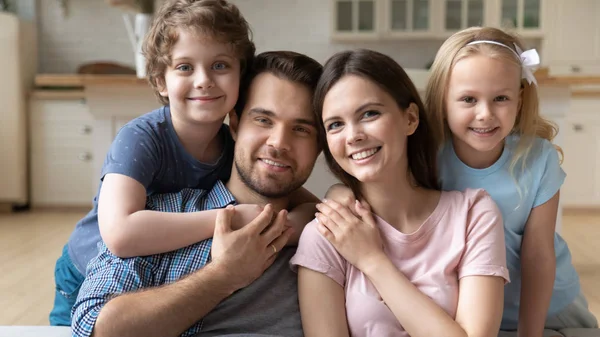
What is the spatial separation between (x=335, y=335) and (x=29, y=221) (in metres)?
4.41

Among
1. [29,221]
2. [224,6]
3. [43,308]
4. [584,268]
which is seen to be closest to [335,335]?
[224,6]

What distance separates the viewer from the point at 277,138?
1.39m

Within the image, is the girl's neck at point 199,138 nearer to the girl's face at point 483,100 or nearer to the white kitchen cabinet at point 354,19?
the girl's face at point 483,100

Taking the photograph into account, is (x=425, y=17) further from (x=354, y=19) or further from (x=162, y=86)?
(x=162, y=86)

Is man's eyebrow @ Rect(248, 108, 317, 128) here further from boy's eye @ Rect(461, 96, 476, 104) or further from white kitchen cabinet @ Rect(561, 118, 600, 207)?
white kitchen cabinet @ Rect(561, 118, 600, 207)

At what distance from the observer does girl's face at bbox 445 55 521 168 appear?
1.35 m

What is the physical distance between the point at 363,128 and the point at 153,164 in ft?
1.80

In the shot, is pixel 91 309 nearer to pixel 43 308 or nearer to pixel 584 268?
pixel 43 308

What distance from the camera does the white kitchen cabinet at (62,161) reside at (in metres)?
5.55

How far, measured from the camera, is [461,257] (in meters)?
1.24

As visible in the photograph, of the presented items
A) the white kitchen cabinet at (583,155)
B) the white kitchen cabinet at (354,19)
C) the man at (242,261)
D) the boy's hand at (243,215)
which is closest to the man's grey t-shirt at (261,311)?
the man at (242,261)

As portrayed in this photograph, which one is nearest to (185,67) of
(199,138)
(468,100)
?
(199,138)

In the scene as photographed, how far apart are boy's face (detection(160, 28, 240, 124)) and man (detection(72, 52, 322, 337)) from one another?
0.05 meters

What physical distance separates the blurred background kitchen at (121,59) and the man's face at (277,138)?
3.00m
